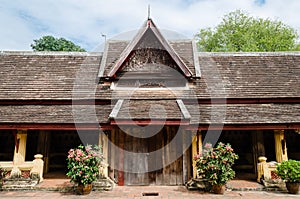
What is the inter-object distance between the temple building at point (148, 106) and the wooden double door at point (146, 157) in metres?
0.04

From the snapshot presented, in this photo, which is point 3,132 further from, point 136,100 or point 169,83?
point 169,83

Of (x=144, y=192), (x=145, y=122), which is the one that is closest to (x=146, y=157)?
(x=144, y=192)

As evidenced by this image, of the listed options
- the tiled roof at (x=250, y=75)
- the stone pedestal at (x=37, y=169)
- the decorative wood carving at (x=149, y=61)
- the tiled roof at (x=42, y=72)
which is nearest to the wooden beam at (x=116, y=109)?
the decorative wood carving at (x=149, y=61)

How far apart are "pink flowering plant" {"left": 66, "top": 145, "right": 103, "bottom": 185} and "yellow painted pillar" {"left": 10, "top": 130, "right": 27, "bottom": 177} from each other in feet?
8.09

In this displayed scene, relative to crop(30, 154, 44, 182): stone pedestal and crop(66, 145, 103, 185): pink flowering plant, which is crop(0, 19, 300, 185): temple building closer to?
crop(30, 154, 44, 182): stone pedestal

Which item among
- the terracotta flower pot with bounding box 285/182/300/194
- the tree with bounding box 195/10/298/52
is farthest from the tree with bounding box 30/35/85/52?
the terracotta flower pot with bounding box 285/182/300/194

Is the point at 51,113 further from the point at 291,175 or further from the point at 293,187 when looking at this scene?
the point at 293,187

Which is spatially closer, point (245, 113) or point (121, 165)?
point (121, 165)

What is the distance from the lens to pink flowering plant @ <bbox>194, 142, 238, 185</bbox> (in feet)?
25.0

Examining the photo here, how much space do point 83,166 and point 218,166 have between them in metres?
4.25

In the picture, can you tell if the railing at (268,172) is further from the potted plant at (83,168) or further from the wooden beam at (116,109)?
the potted plant at (83,168)

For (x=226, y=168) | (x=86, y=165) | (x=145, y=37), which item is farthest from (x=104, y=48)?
(x=226, y=168)

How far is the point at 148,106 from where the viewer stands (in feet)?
30.9

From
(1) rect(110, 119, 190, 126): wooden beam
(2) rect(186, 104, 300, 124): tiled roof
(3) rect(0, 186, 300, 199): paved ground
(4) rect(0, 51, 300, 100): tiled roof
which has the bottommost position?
(3) rect(0, 186, 300, 199): paved ground
